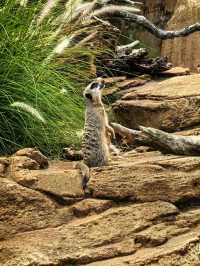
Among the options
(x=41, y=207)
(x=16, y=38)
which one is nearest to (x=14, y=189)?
(x=41, y=207)

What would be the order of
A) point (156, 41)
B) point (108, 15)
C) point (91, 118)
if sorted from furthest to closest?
point (156, 41)
point (108, 15)
point (91, 118)

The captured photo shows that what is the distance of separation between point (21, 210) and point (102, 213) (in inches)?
16.6

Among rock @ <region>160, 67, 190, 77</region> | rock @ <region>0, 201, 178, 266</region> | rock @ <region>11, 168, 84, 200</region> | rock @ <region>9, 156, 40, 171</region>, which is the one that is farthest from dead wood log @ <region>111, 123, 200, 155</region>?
rock @ <region>160, 67, 190, 77</region>

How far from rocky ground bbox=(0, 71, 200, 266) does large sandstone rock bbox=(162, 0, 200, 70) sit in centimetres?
292

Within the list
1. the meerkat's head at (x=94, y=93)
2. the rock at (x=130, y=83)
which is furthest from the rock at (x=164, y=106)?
the meerkat's head at (x=94, y=93)

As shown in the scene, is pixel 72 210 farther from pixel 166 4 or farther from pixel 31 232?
pixel 166 4

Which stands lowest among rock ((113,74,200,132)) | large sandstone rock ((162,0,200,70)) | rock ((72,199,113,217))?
rock ((72,199,113,217))

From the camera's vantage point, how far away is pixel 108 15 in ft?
21.9

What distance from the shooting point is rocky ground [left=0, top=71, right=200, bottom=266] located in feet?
11.1

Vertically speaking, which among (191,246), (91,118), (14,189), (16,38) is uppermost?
(16,38)

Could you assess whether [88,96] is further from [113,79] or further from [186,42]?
[186,42]

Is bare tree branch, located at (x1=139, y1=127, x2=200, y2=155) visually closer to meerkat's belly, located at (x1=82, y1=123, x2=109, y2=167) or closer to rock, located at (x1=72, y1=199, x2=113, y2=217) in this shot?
meerkat's belly, located at (x1=82, y1=123, x2=109, y2=167)

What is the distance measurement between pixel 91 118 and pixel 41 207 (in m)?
0.74

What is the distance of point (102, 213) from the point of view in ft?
11.9
